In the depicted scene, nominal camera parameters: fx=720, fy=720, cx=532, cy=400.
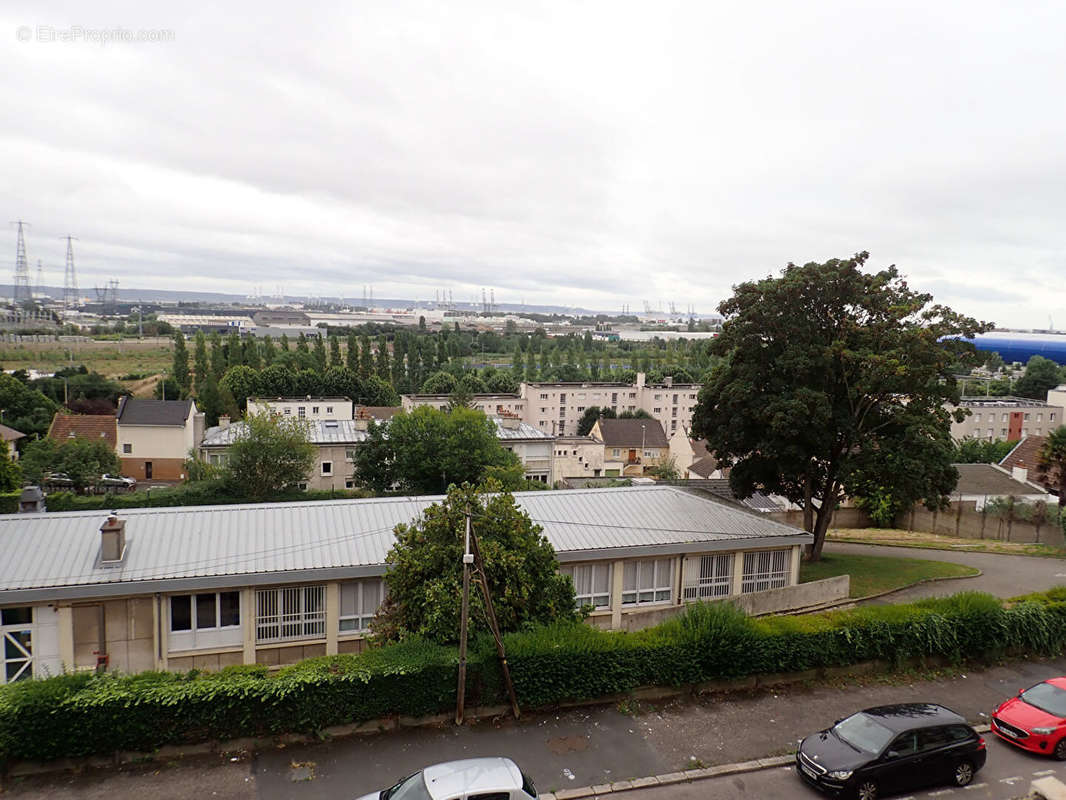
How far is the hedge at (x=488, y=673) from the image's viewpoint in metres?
11.8

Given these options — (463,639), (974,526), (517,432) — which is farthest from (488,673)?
(517,432)

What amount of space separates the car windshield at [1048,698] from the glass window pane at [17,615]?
20627 mm

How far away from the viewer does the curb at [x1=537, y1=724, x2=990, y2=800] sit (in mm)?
11609

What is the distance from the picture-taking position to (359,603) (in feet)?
58.0

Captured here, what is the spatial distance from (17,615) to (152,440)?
159ft

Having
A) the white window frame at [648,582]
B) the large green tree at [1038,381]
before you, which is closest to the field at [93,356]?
the white window frame at [648,582]

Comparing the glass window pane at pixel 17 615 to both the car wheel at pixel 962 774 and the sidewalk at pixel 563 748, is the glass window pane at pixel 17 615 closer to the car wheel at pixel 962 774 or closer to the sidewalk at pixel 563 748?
the sidewalk at pixel 563 748

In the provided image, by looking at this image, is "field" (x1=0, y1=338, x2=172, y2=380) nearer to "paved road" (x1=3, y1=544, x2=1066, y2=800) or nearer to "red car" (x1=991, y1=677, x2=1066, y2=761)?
"paved road" (x1=3, y1=544, x2=1066, y2=800)

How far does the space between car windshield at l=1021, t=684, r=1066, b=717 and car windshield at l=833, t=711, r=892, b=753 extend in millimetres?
4047

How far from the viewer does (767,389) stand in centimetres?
2619

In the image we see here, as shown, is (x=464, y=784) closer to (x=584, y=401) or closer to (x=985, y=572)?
(x=985, y=572)

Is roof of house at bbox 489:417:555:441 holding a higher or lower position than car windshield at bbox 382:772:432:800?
lower

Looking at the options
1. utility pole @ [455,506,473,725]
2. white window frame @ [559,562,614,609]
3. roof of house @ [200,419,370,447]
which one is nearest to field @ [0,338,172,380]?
roof of house @ [200,419,370,447]

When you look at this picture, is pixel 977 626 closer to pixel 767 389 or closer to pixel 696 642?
pixel 696 642
